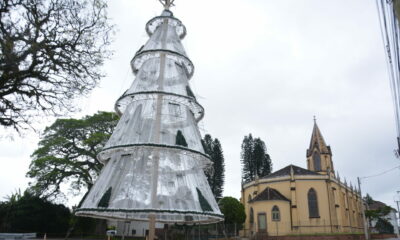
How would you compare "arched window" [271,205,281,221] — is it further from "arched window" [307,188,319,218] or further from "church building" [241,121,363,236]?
"arched window" [307,188,319,218]

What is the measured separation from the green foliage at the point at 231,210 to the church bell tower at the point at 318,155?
17.6m

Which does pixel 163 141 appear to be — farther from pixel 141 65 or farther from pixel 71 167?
pixel 71 167

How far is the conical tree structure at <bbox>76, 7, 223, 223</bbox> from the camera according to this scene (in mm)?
8141

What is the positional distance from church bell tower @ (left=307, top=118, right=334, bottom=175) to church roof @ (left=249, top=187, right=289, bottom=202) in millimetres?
11390

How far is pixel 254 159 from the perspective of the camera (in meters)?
53.4

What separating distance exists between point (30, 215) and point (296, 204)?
2482 cm

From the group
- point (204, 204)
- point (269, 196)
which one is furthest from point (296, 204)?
point (204, 204)

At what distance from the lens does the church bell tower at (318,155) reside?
42375mm

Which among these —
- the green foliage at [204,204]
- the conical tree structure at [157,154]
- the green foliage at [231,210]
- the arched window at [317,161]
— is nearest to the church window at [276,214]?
the green foliage at [231,210]

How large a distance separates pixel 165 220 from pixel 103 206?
2.20 metres

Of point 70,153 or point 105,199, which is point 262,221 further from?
point 105,199

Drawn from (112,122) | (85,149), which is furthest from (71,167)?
(112,122)

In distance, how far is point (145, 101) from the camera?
9.88 metres

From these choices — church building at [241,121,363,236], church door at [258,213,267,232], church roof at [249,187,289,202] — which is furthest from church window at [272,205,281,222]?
church roof at [249,187,289,202]
